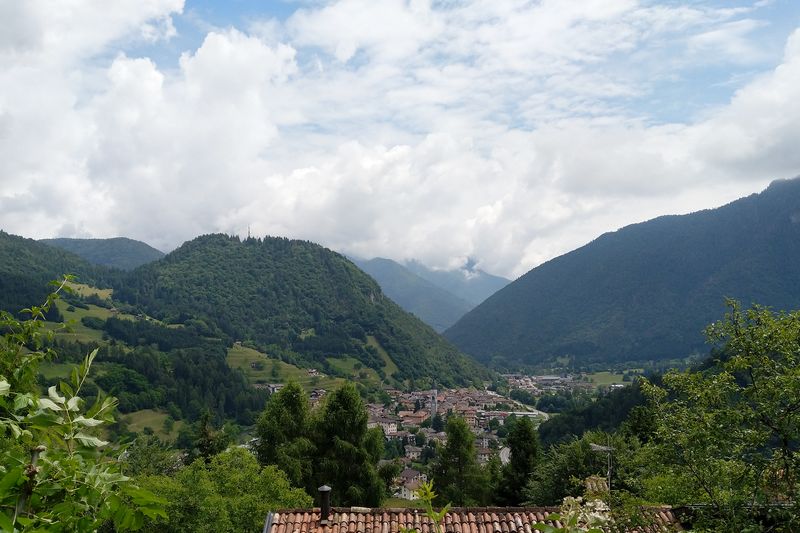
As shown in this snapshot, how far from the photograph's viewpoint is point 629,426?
135ft

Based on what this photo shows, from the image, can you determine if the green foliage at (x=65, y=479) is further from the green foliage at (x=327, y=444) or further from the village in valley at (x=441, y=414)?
the village in valley at (x=441, y=414)

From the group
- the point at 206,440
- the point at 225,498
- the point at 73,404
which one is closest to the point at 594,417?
Answer: the point at 206,440

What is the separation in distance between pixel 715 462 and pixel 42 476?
9660 millimetres

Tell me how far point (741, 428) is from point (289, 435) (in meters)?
23.5

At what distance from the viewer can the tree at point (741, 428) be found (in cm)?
837

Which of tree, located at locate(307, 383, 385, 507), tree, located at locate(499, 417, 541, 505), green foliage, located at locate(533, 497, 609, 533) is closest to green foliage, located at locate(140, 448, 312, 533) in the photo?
tree, located at locate(307, 383, 385, 507)

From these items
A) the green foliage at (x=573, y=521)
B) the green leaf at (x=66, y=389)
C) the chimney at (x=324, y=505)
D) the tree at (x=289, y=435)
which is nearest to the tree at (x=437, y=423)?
the tree at (x=289, y=435)

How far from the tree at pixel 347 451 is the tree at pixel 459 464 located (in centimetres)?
839

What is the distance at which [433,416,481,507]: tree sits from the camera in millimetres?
35469

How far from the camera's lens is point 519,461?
37.6 m

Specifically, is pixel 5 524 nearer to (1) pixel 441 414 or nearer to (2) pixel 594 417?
(2) pixel 594 417

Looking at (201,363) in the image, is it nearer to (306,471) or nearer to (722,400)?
(306,471)

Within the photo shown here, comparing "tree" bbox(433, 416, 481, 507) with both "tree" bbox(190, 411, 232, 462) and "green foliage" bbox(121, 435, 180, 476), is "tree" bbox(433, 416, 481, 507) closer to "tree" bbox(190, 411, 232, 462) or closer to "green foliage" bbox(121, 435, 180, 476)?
"tree" bbox(190, 411, 232, 462)

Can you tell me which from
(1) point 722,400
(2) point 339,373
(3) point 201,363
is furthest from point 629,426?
(2) point 339,373
